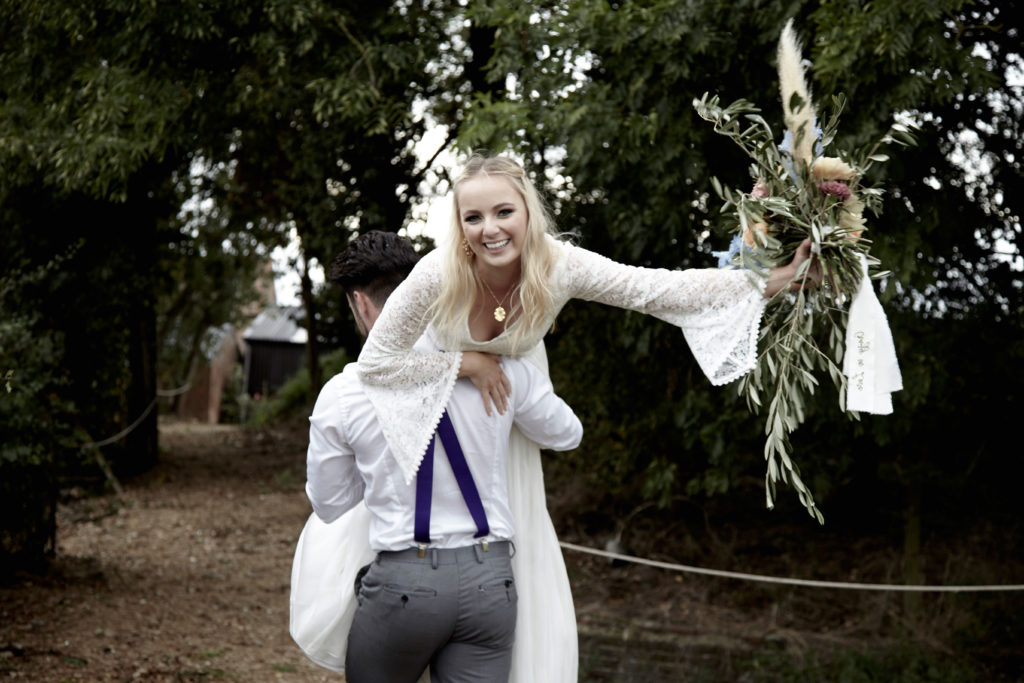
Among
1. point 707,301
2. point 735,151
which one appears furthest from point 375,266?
point 735,151

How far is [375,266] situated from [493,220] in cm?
37

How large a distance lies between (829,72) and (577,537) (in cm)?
519

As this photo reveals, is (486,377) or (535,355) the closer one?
(486,377)

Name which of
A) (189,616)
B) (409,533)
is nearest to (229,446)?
(189,616)

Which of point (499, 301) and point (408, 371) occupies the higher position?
point (499, 301)

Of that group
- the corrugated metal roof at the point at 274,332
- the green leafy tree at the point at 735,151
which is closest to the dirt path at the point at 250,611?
the green leafy tree at the point at 735,151

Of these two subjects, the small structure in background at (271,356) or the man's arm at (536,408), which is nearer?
the man's arm at (536,408)

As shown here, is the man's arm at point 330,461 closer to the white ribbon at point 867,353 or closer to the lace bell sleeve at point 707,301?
the lace bell sleeve at point 707,301

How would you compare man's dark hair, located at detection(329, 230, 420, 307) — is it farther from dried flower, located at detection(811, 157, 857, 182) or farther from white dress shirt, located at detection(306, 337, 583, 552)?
dried flower, located at detection(811, 157, 857, 182)

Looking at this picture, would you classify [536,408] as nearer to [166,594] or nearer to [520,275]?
[520,275]

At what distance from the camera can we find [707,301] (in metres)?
2.26

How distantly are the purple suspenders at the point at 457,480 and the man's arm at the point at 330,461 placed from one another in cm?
22

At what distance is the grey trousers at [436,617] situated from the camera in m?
2.31

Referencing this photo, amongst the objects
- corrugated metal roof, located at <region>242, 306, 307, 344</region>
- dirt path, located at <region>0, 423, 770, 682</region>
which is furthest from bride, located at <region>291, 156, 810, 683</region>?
corrugated metal roof, located at <region>242, 306, 307, 344</region>
